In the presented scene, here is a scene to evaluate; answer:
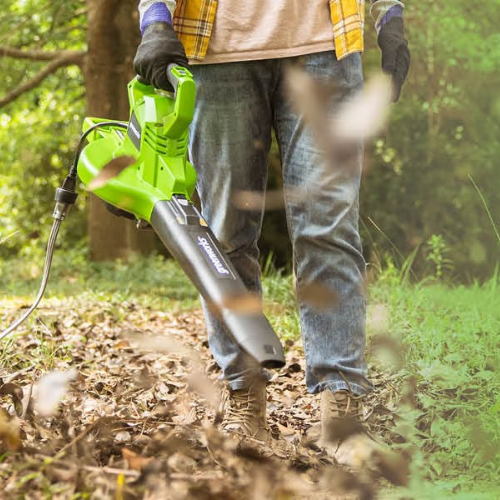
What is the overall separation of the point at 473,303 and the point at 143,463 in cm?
228

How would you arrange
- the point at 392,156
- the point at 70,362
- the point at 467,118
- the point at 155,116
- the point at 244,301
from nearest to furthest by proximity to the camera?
1. the point at 244,301
2. the point at 155,116
3. the point at 70,362
4. the point at 467,118
5. the point at 392,156

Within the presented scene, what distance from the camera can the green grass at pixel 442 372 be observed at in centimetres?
204

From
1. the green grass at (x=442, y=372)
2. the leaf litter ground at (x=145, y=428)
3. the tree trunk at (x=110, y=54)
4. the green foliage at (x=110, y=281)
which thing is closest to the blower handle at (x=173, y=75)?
the leaf litter ground at (x=145, y=428)

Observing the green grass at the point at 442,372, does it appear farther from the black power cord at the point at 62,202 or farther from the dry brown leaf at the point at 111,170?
the dry brown leaf at the point at 111,170

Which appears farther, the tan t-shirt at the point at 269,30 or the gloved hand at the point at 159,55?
the tan t-shirt at the point at 269,30

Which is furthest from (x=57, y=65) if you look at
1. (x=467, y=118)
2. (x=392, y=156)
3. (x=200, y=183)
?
(x=200, y=183)

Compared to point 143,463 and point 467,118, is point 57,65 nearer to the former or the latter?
point 467,118

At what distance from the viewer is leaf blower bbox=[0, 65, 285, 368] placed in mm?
1817

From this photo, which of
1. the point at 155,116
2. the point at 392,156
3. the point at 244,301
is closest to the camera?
the point at 244,301

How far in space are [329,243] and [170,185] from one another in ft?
1.66

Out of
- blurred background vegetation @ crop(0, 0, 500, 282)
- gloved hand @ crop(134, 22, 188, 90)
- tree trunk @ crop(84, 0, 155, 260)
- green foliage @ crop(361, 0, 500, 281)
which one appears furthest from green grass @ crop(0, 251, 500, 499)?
tree trunk @ crop(84, 0, 155, 260)

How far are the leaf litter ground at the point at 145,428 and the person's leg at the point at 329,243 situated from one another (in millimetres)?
266

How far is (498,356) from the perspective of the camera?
2643mm

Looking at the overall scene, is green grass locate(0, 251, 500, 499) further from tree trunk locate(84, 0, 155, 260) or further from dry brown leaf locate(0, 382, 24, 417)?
tree trunk locate(84, 0, 155, 260)
